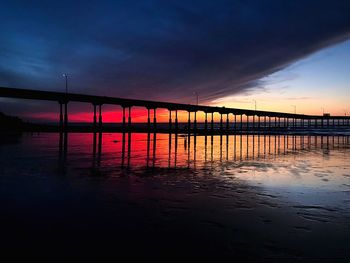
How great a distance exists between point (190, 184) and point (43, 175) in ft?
20.8

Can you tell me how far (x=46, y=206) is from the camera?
24.9 feet

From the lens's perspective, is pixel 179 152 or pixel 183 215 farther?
pixel 179 152

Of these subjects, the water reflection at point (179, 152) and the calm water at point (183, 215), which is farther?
the water reflection at point (179, 152)

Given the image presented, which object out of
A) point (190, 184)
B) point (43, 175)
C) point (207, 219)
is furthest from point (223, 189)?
point (43, 175)

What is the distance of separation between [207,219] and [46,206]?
160 inches

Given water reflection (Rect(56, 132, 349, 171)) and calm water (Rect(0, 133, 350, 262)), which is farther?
water reflection (Rect(56, 132, 349, 171))

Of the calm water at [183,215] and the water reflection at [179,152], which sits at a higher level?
the water reflection at [179,152]

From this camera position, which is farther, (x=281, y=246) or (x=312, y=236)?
(x=312, y=236)

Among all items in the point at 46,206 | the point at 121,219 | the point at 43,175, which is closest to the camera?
Answer: the point at 121,219

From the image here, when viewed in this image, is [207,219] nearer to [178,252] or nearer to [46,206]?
[178,252]

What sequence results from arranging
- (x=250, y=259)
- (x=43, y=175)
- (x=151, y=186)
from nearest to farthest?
(x=250, y=259)
(x=151, y=186)
(x=43, y=175)

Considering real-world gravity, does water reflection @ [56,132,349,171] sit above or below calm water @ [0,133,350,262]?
above

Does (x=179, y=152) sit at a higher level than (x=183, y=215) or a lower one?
higher

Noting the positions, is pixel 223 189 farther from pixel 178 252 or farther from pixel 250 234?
pixel 178 252
